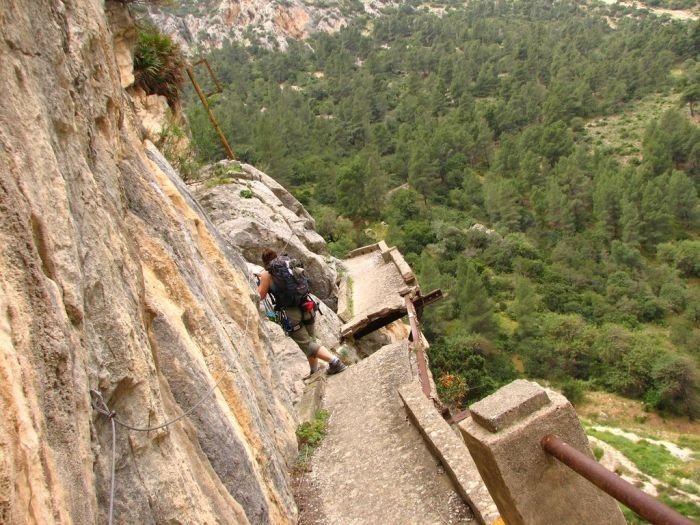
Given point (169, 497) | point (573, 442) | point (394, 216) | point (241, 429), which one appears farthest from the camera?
point (394, 216)

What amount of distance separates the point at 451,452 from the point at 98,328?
408 centimetres

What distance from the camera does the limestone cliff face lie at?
211 cm

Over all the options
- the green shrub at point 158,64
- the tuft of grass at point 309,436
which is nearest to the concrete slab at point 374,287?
the tuft of grass at point 309,436

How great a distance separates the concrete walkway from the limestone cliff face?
0.65 m

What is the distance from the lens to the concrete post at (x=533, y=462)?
2453 millimetres

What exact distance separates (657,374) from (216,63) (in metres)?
71.9

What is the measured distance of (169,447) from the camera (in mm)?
3229

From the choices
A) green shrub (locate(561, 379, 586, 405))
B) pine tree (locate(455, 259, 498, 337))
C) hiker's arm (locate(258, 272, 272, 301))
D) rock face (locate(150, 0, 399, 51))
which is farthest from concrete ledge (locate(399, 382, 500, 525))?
rock face (locate(150, 0, 399, 51))

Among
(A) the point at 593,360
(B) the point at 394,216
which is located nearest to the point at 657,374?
(A) the point at 593,360

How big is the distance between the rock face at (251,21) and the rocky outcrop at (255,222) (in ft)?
286

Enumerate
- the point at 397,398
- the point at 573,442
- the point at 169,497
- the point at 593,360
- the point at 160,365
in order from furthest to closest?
the point at 593,360, the point at 397,398, the point at 160,365, the point at 169,497, the point at 573,442

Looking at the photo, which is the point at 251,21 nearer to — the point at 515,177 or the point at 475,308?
the point at 515,177

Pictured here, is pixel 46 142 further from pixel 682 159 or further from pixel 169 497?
pixel 682 159

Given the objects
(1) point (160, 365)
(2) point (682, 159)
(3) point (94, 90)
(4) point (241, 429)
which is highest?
(3) point (94, 90)
